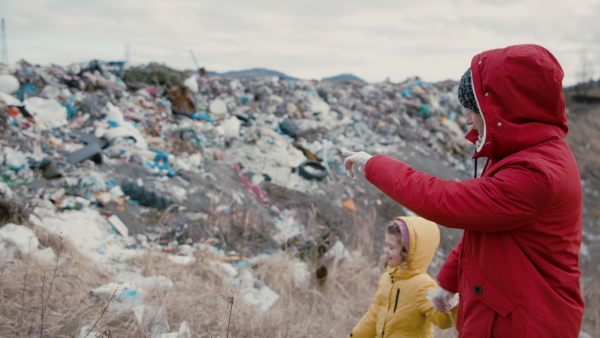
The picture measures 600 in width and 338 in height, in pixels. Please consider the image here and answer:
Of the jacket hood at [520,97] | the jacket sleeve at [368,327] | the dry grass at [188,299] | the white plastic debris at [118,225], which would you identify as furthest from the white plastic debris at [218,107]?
the jacket hood at [520,97]

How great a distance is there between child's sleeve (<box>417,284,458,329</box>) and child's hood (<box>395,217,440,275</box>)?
4.2 inches

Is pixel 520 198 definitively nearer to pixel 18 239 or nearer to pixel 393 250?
pixel 393 250

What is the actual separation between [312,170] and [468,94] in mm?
5990

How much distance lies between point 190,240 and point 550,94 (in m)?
4.21

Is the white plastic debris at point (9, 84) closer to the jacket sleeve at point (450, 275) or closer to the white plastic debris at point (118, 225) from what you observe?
the white plastic debris at point (118, 225)

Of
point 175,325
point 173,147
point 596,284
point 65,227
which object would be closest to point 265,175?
point 173,147

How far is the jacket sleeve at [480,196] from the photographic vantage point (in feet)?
4.17

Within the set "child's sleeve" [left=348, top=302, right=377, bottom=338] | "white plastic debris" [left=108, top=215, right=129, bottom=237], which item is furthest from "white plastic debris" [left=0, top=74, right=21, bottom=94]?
"child's sleeve" [left=348, top=302, right=377, bottom=338]

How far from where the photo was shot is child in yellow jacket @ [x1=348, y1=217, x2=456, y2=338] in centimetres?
217

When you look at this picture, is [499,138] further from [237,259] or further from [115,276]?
[237,259]

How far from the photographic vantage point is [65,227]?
14.2ft

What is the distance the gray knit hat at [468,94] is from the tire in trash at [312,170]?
5.74 meters

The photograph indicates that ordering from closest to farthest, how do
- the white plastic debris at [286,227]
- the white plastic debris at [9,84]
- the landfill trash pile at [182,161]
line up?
the landfill trash pile at [182,161]
the white plastic debris at [286,227]
the white plastic debris at [9,84]

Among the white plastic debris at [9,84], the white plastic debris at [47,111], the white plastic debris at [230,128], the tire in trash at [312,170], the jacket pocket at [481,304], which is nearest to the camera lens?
the jacket pocket at [481,304]
